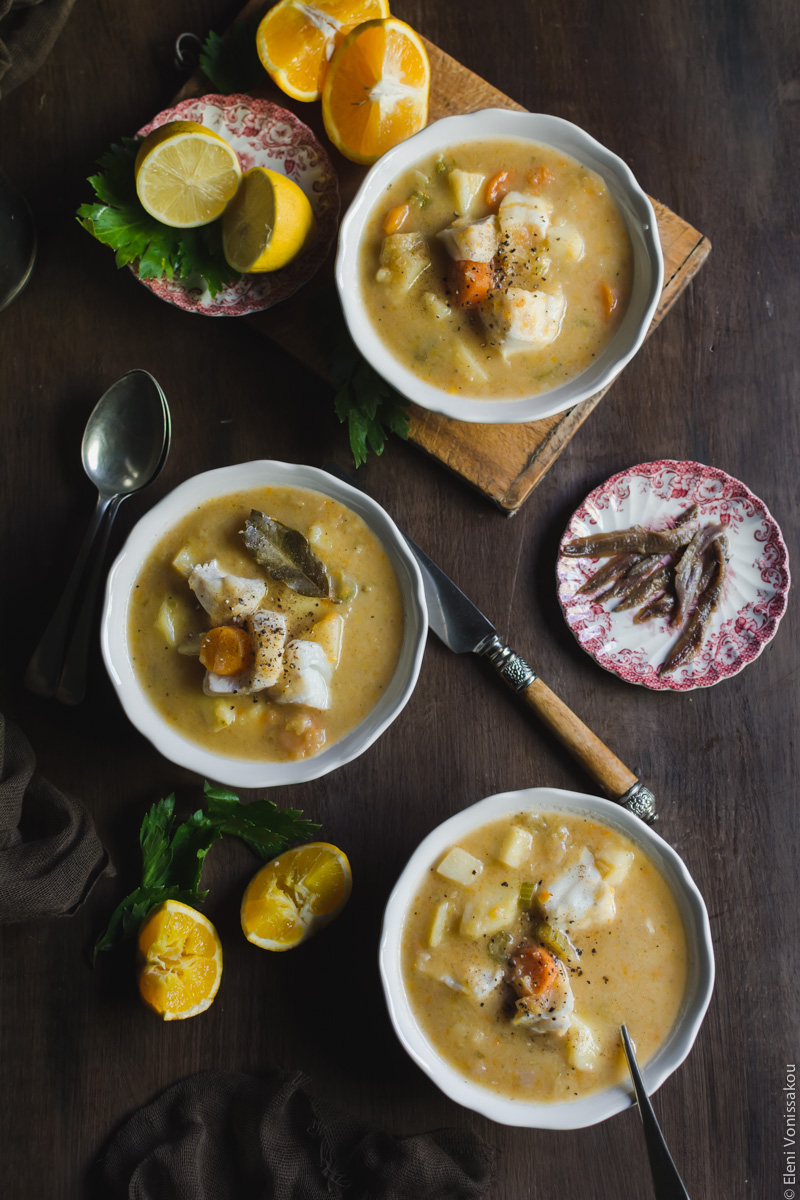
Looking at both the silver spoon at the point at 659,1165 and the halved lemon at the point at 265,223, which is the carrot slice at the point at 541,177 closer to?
the halved lemon at the point at 265,223

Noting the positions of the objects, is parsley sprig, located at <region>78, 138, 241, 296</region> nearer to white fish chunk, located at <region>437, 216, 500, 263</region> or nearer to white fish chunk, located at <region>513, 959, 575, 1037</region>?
white fish chunk, located at <region>437, 216, 500, 263</region>

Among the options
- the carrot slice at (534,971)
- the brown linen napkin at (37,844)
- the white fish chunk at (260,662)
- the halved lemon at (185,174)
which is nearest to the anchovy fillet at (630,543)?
the white fish chunk at (260,662)

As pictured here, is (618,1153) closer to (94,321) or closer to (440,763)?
(440,763)

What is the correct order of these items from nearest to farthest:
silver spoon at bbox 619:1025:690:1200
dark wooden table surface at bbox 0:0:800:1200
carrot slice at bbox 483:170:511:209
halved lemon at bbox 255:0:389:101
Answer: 1. silver spoon at bbox 619:1025:690:1200
2. carrot slice at bbox 483:170:511:209
3. halved lemon at bbox 255:0:389:101
4. dark wooden table surface at bbox 0:0:800:1200

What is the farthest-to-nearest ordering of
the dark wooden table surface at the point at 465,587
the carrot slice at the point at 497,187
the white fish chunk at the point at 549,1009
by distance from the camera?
the dark wooden table surface at the point at 465,587 < the carrot slice at the point at 497,187 < the white fish chunk at the point at 549,1009

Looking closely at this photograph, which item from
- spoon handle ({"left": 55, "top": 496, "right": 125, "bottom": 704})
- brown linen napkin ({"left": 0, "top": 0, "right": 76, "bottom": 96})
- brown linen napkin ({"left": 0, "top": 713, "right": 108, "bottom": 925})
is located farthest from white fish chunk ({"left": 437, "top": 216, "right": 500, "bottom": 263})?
brown linen napkin ({"left": 0, "top": 713, "right": 108, "bottom": 925})

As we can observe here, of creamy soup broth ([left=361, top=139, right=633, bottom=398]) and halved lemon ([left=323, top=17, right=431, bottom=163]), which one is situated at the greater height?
halved lemon ([left=323, top=17, right=431, bottom=163])
